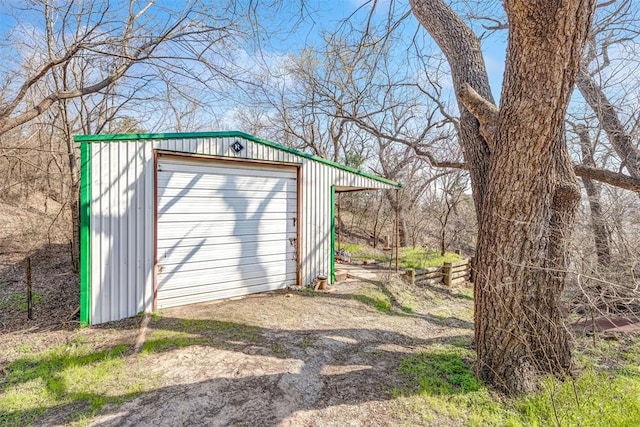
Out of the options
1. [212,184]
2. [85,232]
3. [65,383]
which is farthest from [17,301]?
[212,184]

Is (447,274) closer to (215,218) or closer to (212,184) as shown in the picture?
(215,218)

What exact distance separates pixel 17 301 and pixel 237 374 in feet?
14.3

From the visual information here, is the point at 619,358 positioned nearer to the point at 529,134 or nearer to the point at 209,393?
the point at 529,134

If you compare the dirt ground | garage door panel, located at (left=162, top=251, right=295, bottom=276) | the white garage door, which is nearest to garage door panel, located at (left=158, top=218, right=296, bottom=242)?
the white garage door

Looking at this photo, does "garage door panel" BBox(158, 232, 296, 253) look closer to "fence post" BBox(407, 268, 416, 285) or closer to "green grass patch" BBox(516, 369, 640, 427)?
"fence post" BBox(407, 268, 416, 285)

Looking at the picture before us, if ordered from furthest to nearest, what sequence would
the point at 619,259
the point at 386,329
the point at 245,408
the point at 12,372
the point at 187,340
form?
the point at 386,329, the point at 187,340, the point at 619,259, the point at 12,372, the point at 245,408

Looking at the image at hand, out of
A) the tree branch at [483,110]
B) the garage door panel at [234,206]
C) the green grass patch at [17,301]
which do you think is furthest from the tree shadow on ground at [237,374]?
the tree branch at [483,110]

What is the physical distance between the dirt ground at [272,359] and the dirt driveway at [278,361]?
0.4 inches

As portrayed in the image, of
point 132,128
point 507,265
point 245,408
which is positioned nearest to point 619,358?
point 507,265

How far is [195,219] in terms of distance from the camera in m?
5.20

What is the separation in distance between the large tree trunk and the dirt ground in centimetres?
112

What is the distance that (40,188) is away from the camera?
1088cm

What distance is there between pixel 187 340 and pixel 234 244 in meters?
2.07

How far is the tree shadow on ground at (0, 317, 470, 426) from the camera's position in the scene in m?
2.52
